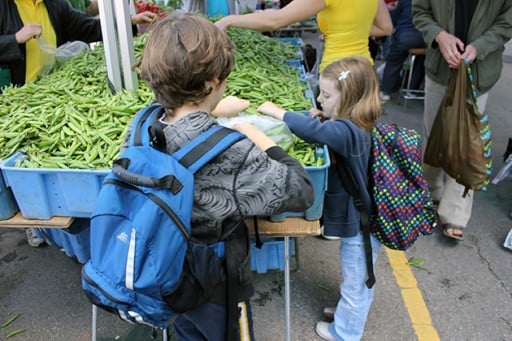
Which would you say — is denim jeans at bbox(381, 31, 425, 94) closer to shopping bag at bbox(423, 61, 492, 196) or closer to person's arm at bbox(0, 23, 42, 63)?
shopping bag at bbox(423, 61, 492, 196)

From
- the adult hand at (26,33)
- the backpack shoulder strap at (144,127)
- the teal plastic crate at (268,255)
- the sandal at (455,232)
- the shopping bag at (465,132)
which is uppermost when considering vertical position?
the backpack shoulder strap at (144,127)

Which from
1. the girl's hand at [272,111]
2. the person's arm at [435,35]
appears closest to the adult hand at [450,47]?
the person's arm at [435,35]

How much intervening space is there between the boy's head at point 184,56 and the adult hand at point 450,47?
2277 millimetres

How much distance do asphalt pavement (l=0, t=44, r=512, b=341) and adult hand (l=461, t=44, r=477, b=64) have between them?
1.42 metres

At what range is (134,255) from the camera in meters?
1.29

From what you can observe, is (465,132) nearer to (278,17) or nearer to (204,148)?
(278,17)

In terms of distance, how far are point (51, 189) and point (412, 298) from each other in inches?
91.9

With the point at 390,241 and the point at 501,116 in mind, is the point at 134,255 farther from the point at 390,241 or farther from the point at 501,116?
the point at 501,116

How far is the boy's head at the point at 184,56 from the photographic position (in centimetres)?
128

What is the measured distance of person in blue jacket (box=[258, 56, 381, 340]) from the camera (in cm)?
196

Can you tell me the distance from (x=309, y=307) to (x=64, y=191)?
1.74m

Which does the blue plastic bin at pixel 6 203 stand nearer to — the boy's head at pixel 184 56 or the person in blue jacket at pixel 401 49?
the boy's head at pixel 184 56

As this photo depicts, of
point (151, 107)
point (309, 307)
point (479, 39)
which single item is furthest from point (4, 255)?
point (479, 39)

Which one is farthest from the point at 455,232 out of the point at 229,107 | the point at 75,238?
the point at 75,238
